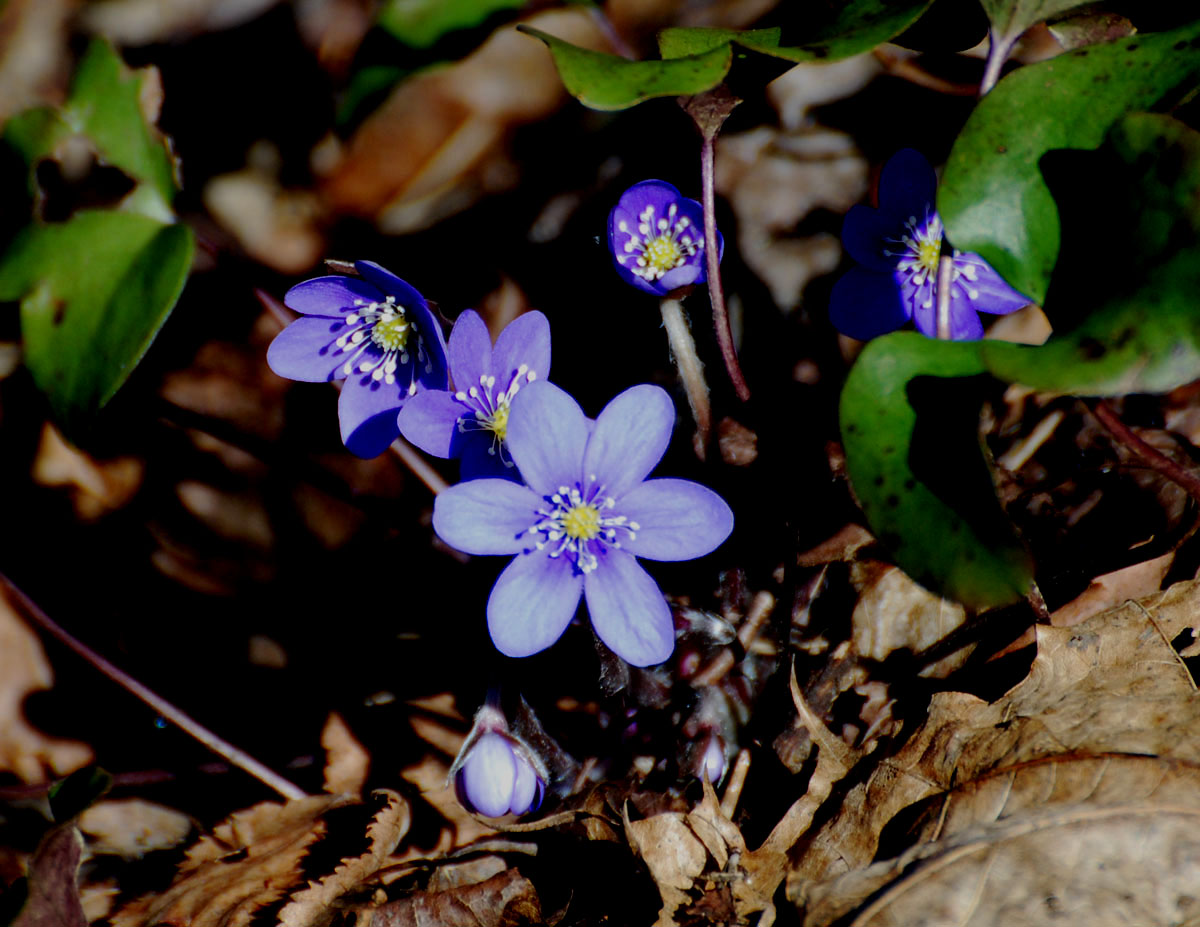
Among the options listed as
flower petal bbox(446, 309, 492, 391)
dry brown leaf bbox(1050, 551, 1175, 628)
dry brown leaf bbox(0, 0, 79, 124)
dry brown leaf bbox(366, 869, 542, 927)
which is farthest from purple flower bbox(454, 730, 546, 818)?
dry brown leaf bbox(0, 0, 79, 124)

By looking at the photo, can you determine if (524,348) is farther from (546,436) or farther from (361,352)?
(361,352)

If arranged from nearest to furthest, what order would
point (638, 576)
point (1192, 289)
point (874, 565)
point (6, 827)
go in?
1. point (1192, 289)
2. point (638, 576)
3. point (874, 565)
4. point (6, 827)

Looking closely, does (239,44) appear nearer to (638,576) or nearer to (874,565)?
(638,576)

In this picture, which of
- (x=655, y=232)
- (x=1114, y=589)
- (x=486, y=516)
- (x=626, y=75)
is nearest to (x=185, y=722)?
(x=486, y=516)

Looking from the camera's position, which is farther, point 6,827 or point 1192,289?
point 6,827

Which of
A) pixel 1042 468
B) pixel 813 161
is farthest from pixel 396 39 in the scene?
pixel 1042 468

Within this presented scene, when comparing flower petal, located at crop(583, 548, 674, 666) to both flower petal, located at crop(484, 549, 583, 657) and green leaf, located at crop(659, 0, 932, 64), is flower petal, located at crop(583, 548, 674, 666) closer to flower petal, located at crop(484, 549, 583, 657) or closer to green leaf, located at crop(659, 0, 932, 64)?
flower petal, located at crop(484, 549, 583, 657)

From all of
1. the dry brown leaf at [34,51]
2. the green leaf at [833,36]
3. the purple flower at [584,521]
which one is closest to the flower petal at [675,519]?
the purple flower at [584,521]
